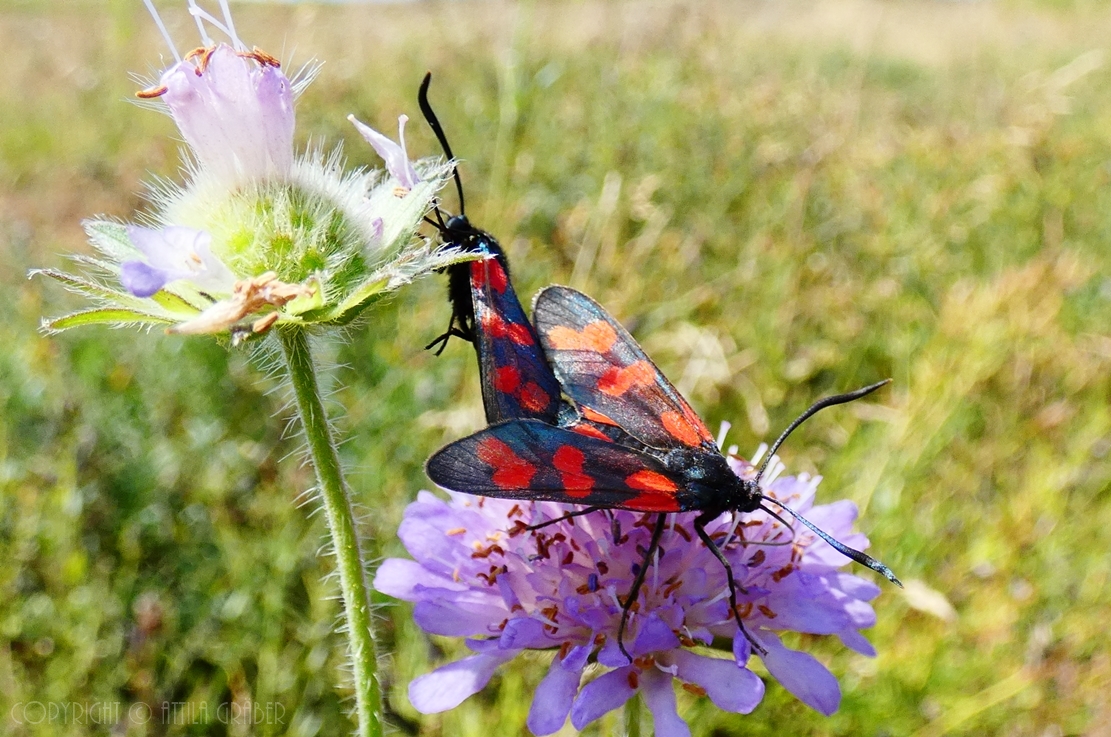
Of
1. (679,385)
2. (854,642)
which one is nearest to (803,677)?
(854,642)

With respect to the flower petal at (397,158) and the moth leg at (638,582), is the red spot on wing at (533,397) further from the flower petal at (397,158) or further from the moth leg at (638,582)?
the flower petal at (397,158)

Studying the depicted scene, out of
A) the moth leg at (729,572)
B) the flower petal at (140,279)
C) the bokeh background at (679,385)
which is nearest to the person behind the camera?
the flower petal at (140,279)

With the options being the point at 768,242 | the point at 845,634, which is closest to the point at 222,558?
the point at 845,634

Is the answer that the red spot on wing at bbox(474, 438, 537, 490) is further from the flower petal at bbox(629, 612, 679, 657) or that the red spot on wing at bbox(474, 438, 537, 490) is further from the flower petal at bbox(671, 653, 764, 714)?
the flower petal at bbox(671, 653, 764, 714)

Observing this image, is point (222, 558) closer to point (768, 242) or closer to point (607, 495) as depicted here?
point (607, 495)

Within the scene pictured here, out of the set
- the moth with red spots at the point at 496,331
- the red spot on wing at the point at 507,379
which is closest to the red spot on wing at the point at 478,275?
the moth with red spots at the point at 496,331

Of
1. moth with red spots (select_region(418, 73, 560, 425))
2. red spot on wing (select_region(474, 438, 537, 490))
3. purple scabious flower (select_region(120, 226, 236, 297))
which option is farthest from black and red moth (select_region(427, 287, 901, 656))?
purple scabious flower (select_region(120, 226, 236, 297))
